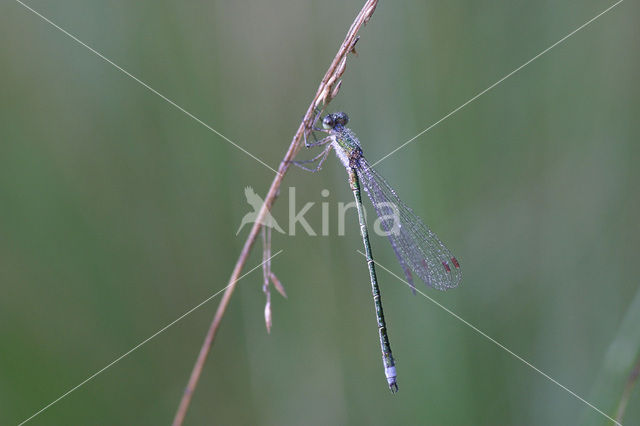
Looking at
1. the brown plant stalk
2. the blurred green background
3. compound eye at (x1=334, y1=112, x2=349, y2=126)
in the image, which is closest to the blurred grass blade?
the blurred green background

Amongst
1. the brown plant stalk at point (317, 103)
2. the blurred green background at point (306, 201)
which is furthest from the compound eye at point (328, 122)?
the brown plant stalk at point (317, 103)

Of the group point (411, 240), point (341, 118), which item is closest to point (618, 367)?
point (411, 240)

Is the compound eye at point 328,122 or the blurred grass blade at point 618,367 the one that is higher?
the compound eye at point 328,122

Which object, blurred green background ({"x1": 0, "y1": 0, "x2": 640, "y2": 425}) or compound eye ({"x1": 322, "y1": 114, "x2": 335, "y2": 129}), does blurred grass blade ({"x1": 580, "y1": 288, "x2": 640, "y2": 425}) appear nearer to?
blurred green background ({"x1": 0, "y1": 0, "x2": 640, "y2": 425})

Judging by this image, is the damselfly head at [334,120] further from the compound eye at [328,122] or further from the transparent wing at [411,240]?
the transparent wing at [411,240]

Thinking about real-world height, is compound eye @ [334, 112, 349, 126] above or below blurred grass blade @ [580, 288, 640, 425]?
above

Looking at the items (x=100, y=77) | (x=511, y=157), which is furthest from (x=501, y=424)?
(x=100, y=77)

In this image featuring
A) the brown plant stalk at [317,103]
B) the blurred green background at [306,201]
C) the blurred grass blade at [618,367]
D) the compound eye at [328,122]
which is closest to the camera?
the blurred grass blade at [618,367]

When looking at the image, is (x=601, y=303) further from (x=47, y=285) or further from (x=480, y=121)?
(x=47, y=285)

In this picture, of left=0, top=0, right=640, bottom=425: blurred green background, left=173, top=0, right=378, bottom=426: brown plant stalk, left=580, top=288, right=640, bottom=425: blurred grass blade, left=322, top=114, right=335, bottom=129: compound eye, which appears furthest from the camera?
left=322, top=114, right=335, bottom=129: compound eye
